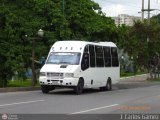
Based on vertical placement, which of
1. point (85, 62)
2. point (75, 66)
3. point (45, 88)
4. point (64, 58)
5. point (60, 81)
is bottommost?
point (45, 88)

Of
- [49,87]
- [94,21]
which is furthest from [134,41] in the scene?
[49,87]

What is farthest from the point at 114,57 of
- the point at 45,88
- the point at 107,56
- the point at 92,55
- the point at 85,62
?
the point at 45,88

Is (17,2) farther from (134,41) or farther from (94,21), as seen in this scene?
(134,41)

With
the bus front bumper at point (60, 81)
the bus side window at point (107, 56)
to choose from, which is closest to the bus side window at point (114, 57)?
the bus side window at point (107, 56)

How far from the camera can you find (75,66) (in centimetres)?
2900

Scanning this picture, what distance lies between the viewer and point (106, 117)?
1695 cm

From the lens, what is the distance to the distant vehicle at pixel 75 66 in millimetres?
28422

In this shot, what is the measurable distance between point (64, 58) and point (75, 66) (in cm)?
91

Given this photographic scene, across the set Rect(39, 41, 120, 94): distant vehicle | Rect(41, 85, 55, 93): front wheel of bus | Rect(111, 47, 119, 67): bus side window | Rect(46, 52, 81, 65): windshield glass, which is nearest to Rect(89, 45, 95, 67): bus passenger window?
Rect(39, 41, 120, 94): distant vehicle

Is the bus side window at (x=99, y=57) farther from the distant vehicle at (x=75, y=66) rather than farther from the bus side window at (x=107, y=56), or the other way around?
the bus side window at (x=107, y=56)

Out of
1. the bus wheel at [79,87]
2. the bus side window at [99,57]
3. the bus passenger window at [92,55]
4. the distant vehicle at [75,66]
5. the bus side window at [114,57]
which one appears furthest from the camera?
the bus side window at [114,57]

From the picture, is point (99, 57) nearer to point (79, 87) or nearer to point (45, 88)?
point (79, 87)

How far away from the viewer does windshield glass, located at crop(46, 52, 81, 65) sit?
96.3 feet

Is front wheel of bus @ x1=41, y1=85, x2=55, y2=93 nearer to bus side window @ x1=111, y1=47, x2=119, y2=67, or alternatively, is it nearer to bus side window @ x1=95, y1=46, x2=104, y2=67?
bus side window @ x1=95, y1=46, x2=104, y2=67
